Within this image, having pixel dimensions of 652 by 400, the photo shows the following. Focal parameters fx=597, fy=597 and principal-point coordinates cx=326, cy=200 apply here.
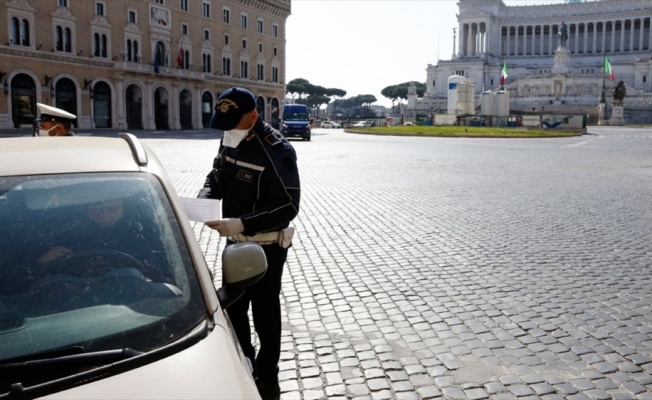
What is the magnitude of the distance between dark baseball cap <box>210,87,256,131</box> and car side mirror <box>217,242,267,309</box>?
1.10m

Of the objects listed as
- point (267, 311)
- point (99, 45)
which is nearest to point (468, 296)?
point (267, 311)

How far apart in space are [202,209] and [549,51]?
113 meters

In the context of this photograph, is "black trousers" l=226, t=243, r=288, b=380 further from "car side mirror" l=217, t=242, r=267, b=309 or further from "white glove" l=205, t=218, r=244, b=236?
"car side mirror" l=217, t=242, r=267, b=309

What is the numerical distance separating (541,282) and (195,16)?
5471cm

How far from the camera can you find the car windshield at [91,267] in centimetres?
206

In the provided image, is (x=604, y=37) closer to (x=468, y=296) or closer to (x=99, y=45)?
(x=99, y=45)

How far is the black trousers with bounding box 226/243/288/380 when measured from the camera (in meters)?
3.69

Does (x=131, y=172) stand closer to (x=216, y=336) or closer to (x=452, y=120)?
(x=216, y=336)

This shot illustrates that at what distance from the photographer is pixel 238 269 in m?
2.63

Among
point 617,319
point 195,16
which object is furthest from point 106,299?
point 195,16

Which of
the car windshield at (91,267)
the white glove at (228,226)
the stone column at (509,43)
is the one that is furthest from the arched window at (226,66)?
the stone column at (509,43)

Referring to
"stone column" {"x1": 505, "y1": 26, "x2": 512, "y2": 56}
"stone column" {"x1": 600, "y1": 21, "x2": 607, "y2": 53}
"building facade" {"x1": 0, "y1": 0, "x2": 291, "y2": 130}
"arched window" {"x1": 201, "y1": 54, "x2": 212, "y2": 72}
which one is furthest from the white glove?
"stone column" {"x1": 505, "y1": 26, "x2": 512, "y2": 56}

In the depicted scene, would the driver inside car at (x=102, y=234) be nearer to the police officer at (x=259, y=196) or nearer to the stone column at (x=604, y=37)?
the police officer at (x=259, y=196)

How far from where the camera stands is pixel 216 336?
217cm
